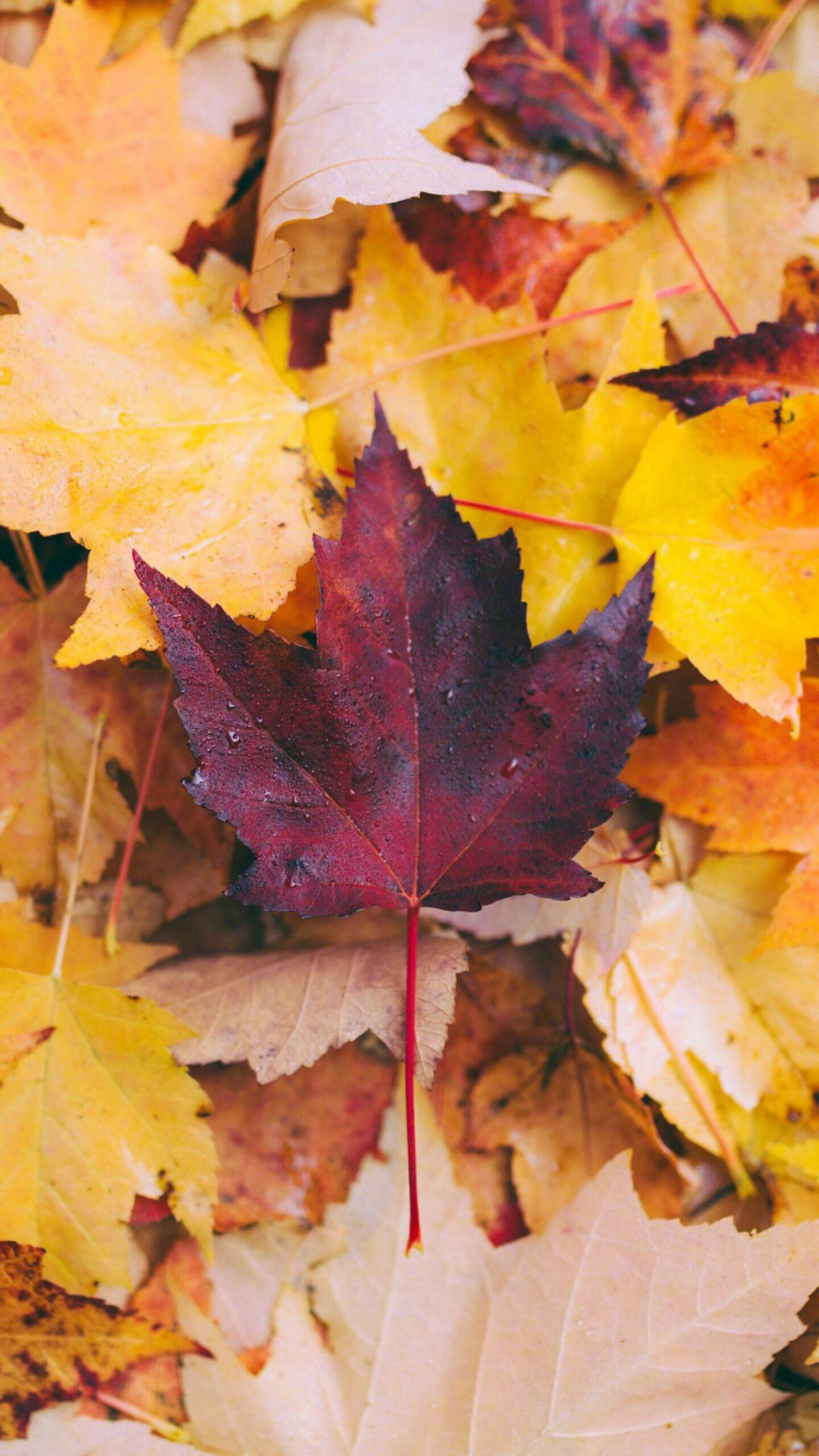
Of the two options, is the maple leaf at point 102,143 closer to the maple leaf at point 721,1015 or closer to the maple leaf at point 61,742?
Result: the maple leaf at point 61,742

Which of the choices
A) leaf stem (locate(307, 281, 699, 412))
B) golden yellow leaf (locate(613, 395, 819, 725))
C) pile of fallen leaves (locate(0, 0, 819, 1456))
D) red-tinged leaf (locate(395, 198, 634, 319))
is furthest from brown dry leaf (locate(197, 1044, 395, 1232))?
red-tinged leaf (locate(395, 198, 634, 319))

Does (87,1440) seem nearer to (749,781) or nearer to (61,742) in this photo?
(61,742)

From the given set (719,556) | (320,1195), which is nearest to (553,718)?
(719,556)

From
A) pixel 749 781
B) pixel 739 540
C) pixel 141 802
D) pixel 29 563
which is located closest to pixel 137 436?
pixel 29 563

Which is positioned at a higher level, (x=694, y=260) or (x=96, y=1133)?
(x=694, y=260)

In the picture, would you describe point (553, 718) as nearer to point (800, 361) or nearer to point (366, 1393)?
point (800, 361)

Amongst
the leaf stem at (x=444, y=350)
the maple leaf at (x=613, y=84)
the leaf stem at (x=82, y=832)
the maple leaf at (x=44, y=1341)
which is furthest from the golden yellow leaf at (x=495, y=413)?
the maple leaf at (x=44, y=1341)

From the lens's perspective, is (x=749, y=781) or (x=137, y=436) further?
(x=749, y=781)
